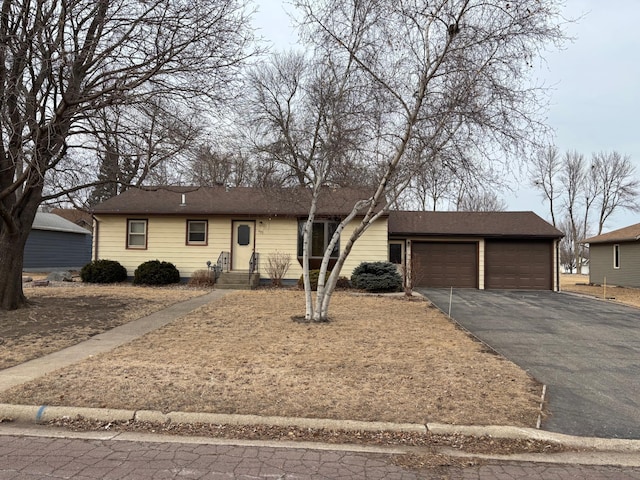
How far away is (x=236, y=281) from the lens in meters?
17.3

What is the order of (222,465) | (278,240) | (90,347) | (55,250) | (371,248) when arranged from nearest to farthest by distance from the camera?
(222,465), (90,347), (371,248), (278,240), (55,250)

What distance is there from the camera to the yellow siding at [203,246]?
18.5m

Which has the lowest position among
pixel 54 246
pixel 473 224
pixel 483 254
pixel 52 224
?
pixel 483 254

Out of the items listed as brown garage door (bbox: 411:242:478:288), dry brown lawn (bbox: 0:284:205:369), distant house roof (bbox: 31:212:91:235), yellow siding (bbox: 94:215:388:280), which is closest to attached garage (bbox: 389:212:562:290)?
brown garage door (bbox: 411:242:478:288)

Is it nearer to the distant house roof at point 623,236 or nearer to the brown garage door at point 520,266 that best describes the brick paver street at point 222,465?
the brown garage door at point 520,266

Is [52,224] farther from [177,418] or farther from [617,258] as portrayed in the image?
[617,258]

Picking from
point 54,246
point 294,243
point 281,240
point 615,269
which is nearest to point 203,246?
point 281,240

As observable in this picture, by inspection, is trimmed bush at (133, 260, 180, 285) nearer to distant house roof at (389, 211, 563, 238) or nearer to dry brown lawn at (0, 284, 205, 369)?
dry brown lawn at (0, 284, 205, 369)

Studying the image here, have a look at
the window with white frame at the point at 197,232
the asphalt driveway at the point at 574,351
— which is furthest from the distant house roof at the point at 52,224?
the asphalt driveway at the point at 574,351

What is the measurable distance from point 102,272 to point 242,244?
18.2 feet

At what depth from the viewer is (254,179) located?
44.1 ft

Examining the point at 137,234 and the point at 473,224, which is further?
the point at 473,224

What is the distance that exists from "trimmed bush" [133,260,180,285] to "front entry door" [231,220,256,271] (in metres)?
2.52

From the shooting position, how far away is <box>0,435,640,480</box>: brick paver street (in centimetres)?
356
